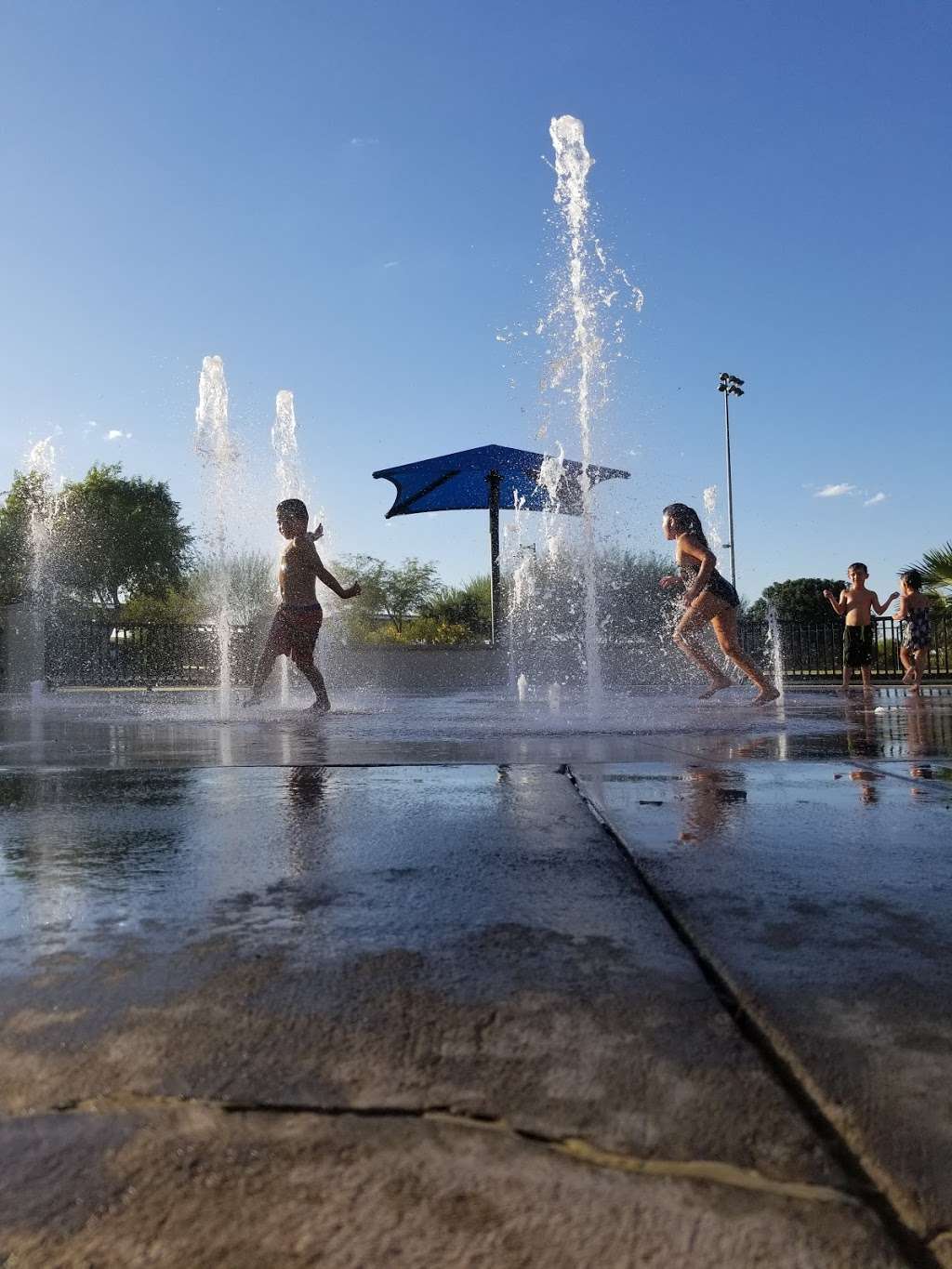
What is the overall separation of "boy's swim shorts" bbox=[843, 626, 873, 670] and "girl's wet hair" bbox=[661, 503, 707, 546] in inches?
175

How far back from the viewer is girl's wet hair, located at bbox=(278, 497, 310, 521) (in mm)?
8594

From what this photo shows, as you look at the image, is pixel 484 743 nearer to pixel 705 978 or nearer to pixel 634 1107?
pixel 705 978

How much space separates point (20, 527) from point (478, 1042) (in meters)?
47.0

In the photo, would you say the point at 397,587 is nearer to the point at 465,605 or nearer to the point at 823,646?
the point at 465,605

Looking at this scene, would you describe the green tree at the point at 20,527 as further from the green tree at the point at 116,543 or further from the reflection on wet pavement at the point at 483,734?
the reflection on wet pavement at the point at 483,734

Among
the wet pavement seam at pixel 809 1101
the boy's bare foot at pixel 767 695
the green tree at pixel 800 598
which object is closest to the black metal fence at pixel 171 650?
the boy's bare foot at pixel 767 695

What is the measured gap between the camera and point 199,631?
20.1 metres

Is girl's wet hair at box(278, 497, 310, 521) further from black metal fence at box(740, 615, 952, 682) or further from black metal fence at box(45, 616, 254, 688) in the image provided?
black metal fence at box(740, 615, 952, 682)

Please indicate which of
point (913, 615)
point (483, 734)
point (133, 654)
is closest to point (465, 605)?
point (133, 654)

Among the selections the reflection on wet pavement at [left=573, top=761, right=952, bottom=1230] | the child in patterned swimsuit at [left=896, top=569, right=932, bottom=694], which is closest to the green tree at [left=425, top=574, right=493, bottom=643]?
the child in patterned swimsuit at [left=896, top=569, right=932, bottom=694]

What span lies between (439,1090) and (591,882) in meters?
0.97

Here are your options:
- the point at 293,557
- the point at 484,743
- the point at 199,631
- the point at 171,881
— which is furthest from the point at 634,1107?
the point at 199,631

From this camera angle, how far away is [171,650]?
786 inches

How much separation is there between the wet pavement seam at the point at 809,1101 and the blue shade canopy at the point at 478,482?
13644 mm
